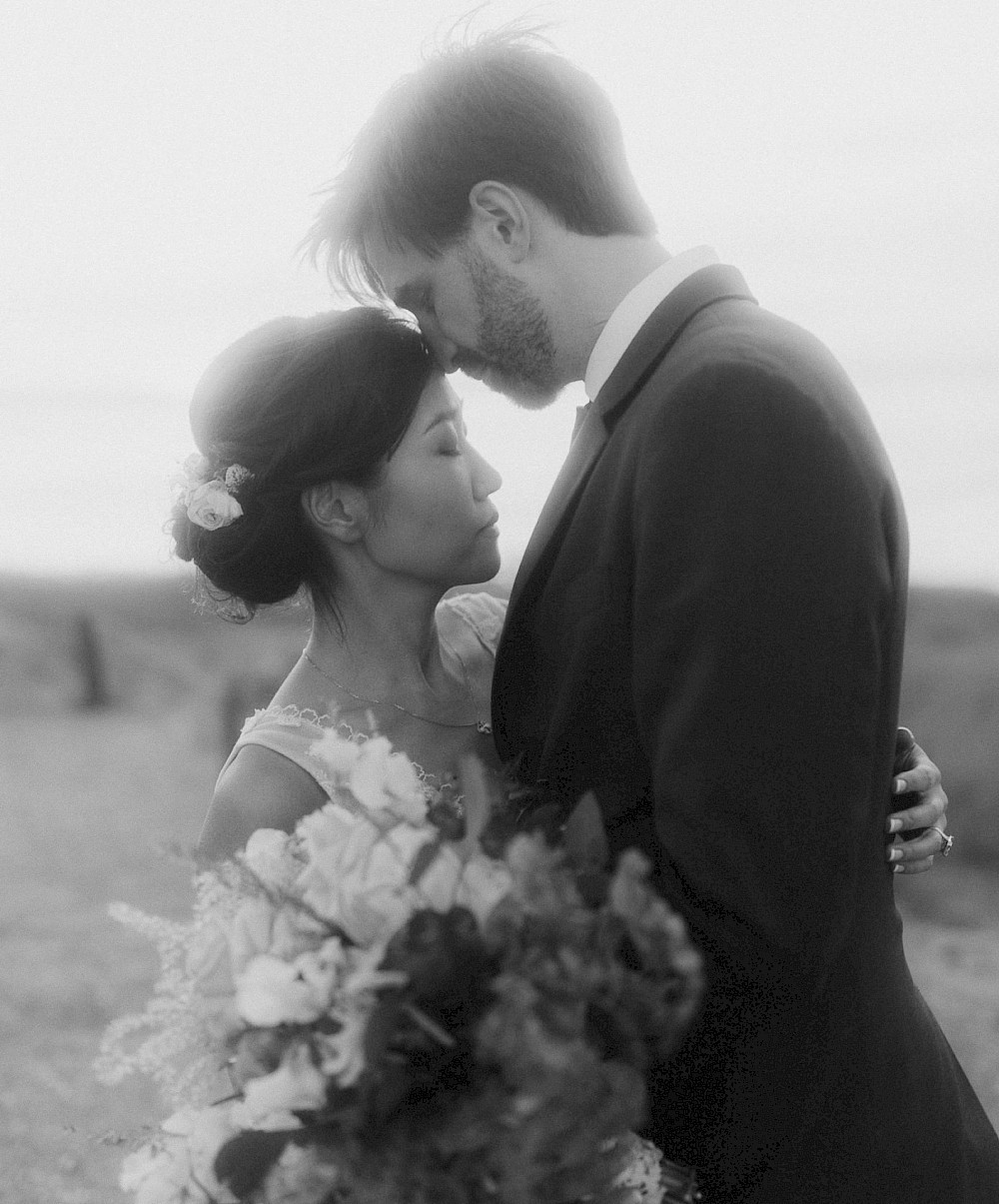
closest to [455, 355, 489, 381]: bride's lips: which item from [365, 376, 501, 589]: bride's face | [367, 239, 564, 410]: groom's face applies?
[367, 239, 564, 410]: groom's face

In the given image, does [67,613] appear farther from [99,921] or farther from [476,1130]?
[476,1130]

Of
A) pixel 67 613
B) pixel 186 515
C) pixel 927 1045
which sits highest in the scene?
pixel 186 515

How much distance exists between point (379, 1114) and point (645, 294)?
1.68m

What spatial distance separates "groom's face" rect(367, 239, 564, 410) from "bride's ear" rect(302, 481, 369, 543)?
41 cm

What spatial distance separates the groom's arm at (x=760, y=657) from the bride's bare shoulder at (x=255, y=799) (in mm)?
1062

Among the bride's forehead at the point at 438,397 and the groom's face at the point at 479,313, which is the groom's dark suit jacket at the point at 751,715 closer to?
the groom's face at the point at 479,313

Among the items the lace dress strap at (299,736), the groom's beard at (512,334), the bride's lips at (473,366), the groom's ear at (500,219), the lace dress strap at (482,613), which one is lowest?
the lace dress strap at (482,613)

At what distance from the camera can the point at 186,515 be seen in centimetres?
345

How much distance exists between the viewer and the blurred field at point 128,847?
7.76 metres

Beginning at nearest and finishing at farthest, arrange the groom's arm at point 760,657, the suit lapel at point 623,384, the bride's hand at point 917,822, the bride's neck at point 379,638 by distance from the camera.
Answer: the groom's arm at point 760,657
the suit lapel at point 623,384
the bride's hand at point 917,822
the bride's neck at point 379,638

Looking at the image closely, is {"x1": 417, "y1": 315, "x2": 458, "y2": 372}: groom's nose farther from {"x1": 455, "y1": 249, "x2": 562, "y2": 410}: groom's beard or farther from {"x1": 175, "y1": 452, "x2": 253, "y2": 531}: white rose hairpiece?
{"x1": 175, "y1": 452, "x2": 253, "y2": 531}: white rose hairpiece

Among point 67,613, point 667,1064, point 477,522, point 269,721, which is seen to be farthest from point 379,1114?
point 67,613

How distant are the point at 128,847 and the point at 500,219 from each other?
1245cm

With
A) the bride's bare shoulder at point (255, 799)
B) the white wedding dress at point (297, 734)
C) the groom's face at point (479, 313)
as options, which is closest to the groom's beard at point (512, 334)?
the groom's face at point (479, 313)
